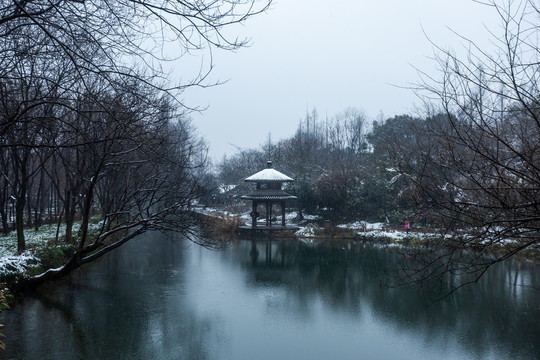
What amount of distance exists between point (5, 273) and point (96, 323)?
1932 millimetres

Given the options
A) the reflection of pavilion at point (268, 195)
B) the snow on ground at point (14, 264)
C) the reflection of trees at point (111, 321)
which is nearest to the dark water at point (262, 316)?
the reflection of trees at point (111, 321)

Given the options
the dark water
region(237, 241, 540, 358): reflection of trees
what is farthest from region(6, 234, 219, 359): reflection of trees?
region(237, 241, 540, 358): reflection of trees

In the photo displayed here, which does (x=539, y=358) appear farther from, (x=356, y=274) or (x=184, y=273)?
(x=184, y=273)

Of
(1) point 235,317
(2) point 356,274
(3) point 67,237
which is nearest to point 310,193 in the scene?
(2) point 356,274

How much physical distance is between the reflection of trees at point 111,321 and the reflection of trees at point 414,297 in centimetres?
221

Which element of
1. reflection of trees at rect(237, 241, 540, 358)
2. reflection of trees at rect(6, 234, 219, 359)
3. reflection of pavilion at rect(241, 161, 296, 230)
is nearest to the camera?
reflection of trees at rect(6, 234, 219, 359)

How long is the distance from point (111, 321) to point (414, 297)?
5.64 m

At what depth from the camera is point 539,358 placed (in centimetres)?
606

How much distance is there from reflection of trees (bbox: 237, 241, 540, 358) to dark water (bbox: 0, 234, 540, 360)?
3 centimetres

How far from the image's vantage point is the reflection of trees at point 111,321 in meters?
5.87

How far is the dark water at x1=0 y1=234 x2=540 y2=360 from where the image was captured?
6152 millimetres

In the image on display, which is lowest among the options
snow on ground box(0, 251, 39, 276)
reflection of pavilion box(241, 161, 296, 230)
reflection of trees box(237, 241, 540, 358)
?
reflection of trees box(237, 241, 540, 358)

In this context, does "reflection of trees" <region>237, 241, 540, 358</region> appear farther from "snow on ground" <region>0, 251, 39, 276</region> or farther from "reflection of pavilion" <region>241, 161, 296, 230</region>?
"snow on ground" <region>0, 251, 39, 276</region>

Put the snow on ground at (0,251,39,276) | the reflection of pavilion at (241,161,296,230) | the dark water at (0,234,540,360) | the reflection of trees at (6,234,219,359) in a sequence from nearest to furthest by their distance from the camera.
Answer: the reflection of trees at (6,234,219,359) → the dark water at (0,234,540,360) → the snow on ground at (0,251,39,276) → the reflection of pavilion at (241,161,296,230)
